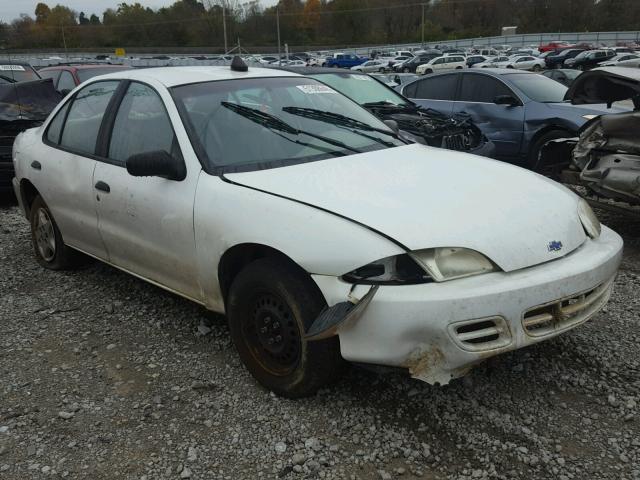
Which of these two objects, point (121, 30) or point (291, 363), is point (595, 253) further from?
point (121, 30)

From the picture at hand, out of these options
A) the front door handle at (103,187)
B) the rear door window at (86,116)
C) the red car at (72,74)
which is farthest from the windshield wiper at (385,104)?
the red car at (72,74)

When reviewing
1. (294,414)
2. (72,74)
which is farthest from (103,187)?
(72,74)

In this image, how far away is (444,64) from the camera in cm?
4344

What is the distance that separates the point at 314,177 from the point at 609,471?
6.02 ft

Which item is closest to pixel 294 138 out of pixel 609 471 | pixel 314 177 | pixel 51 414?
pixel 314 177

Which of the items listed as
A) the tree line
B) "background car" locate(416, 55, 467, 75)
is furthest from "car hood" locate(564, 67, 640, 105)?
the tree line

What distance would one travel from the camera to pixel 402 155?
3.45 m

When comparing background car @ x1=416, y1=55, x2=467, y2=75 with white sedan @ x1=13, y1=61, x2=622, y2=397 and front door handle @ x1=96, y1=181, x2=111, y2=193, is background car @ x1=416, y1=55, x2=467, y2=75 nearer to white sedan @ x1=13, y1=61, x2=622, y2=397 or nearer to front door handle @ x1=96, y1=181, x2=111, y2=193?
white sedan @ x1=13, y1=61, x2=622, y2=397

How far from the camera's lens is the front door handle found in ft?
12.2

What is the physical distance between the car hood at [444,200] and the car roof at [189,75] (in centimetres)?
A: 99

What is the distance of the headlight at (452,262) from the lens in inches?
95.6

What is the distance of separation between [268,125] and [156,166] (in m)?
0.72

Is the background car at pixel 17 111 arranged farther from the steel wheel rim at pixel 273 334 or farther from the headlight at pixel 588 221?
the headlight at pixel 588 221

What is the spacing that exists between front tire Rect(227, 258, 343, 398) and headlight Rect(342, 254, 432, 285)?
0.83ft
